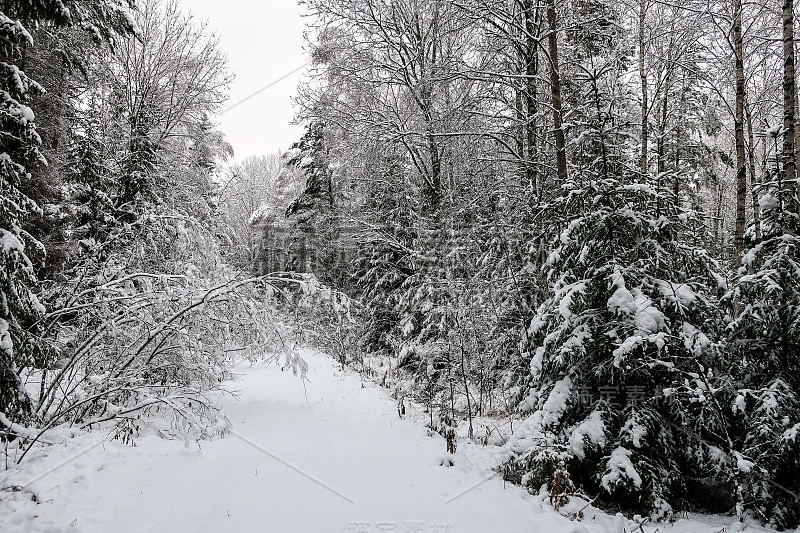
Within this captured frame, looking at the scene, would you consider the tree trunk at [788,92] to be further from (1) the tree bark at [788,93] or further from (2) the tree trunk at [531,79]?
(2) the tree trunk at [531,79]

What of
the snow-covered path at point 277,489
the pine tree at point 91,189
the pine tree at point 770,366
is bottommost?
the snow-covered path at point 277,489

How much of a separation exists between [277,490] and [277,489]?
0.02 m

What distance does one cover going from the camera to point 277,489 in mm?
4652

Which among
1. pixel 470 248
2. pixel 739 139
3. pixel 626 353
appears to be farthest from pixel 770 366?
pixel 470 248

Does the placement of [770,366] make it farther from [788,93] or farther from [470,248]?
[470,248]

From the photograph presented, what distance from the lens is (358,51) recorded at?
1191cm

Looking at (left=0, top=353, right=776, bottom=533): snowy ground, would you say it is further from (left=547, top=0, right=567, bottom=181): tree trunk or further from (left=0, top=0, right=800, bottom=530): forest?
(left=547, top=0, right=567, bottom=181): tree trunk

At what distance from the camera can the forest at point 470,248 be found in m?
4.33

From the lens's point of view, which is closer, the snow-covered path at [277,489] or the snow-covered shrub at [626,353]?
the snow-covered path at [277,489]

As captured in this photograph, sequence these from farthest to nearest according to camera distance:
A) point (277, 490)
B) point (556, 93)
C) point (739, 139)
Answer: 1. point (739, 139)
2. point (556, 93)
3. point (277, 490)

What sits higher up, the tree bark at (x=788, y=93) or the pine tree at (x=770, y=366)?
the tree bark at (x=788, y=93)

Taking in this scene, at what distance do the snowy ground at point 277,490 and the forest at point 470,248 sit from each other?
0.35 metres

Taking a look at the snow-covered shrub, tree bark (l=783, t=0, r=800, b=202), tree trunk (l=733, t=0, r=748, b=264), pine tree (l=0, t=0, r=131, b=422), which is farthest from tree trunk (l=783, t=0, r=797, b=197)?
pine tree (l=0, t=0, r=131, b=422)

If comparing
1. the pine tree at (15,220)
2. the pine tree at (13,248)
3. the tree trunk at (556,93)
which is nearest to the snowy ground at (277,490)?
the pine tree at (13,248)
